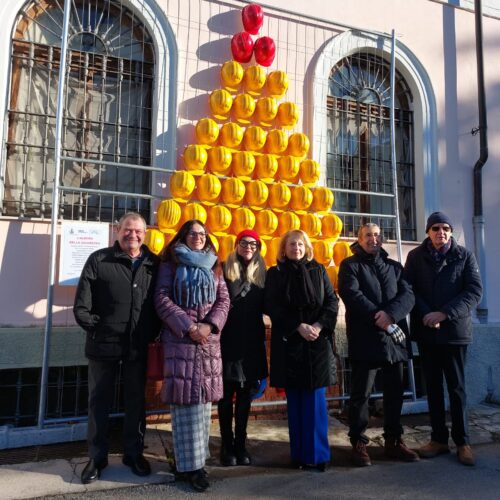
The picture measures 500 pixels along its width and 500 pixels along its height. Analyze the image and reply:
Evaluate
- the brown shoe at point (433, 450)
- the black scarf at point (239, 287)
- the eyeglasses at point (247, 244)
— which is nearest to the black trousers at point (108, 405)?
the black scarf at point (239, 287)

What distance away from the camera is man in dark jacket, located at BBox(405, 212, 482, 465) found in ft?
12.1

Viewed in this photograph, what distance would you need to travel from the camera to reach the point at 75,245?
13.8 ft

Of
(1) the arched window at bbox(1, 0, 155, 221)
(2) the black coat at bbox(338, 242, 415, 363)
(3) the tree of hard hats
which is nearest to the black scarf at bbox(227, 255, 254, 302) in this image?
(2) the black coat at bbox(338, 242, 415, 363)

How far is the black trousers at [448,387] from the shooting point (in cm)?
369

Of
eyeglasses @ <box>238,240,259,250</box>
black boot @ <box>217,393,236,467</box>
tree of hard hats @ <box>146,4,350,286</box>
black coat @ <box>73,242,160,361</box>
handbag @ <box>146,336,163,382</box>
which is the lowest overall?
black boot @ <box>217,393,236,467</box>

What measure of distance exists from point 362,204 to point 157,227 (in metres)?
2.81

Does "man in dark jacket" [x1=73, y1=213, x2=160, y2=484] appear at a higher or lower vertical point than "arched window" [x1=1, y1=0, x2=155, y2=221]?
lower

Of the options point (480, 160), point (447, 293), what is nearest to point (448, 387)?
point (447, 293)

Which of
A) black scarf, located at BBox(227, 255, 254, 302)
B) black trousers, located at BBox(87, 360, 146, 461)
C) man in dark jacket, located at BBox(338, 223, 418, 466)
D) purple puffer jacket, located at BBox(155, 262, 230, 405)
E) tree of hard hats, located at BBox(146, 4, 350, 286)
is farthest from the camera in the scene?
tree of hard hats, located at BBox(146, 4, 350, 286)

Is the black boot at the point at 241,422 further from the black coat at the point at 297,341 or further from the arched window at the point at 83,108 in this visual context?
the arched window at the point at 83,108

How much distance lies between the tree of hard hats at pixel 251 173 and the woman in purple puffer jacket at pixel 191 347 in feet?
3.69

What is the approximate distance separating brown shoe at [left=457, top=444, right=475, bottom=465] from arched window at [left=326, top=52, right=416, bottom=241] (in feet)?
9.37

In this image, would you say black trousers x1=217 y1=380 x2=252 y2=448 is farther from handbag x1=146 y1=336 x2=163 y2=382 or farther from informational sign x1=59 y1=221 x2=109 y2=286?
informational sign x1=59 y1=221 x2=109 y2=286

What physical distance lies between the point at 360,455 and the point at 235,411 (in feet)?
3.42
